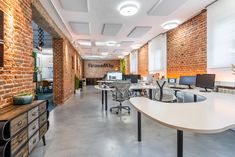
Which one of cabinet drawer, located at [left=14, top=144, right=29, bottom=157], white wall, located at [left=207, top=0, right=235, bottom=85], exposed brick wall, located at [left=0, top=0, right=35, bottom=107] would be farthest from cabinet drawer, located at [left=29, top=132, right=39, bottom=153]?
white wall, located at [left=207, top=0, right=235, bottom=85]

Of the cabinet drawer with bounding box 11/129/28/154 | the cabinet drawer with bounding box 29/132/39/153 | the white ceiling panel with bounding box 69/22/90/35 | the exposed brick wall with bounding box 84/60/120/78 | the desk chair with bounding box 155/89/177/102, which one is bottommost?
the cabinet drawer with bounding box 29/132/39/153

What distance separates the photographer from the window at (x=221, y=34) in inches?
149

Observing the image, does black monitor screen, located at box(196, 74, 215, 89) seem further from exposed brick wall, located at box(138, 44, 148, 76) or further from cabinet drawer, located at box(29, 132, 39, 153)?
exposed brick wall, located at box(138, 44, 148, 76)

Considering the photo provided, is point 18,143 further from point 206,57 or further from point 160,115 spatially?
point 206,57

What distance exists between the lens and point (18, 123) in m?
1.91

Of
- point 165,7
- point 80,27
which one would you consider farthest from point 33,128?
point 80,27

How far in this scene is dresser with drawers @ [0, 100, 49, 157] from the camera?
1691 mm

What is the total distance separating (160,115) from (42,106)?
6.85 ft

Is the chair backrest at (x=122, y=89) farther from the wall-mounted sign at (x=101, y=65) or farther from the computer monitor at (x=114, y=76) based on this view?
the wall-mounted sign at (x=101, y=65)

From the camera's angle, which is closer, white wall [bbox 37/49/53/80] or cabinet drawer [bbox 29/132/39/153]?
cabinet drawer [bbox 29/132/39/153]

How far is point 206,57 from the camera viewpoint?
4727mm

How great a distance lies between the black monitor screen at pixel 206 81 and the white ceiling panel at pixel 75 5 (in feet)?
11.7

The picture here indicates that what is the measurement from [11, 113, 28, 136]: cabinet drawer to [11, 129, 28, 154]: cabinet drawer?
76 millimetres

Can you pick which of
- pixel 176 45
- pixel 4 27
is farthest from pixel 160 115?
pixel 176 45
